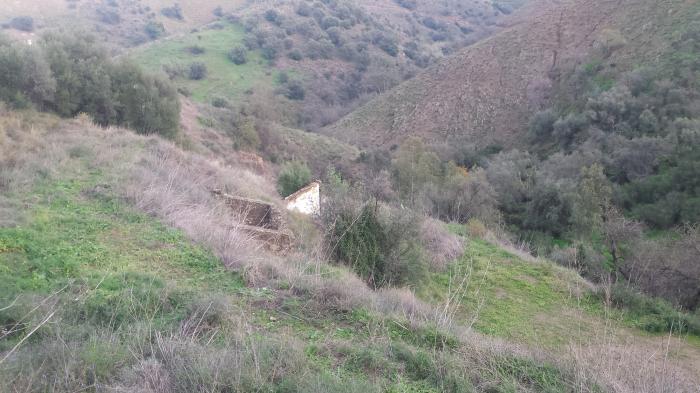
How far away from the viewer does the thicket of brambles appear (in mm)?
14273

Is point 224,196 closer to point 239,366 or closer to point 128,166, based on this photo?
point 128,166

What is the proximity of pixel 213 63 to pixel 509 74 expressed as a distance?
2819 cm

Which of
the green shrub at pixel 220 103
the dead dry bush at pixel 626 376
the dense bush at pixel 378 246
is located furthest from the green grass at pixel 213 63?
the dead dry bush at pixel 626 376

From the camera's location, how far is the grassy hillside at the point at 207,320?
3.35m

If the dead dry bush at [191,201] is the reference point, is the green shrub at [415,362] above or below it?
above

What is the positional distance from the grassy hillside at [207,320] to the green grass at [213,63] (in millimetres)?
34987

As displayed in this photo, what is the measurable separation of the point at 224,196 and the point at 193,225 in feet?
11.8

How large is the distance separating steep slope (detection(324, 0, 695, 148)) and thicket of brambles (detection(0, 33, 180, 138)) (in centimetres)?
2220

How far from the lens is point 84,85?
16.2m

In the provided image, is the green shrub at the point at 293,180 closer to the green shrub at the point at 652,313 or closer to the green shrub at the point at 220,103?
the green shrub at the point at 652,313

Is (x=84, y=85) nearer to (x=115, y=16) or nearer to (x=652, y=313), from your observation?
(x=652, y=313)

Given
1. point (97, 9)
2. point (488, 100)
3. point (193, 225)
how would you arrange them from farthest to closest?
1. point (97, 9)
2. point (488, 100)
3. point (193, 225)

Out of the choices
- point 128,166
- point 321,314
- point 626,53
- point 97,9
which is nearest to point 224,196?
point 128,166

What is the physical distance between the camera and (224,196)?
35.5 ft
